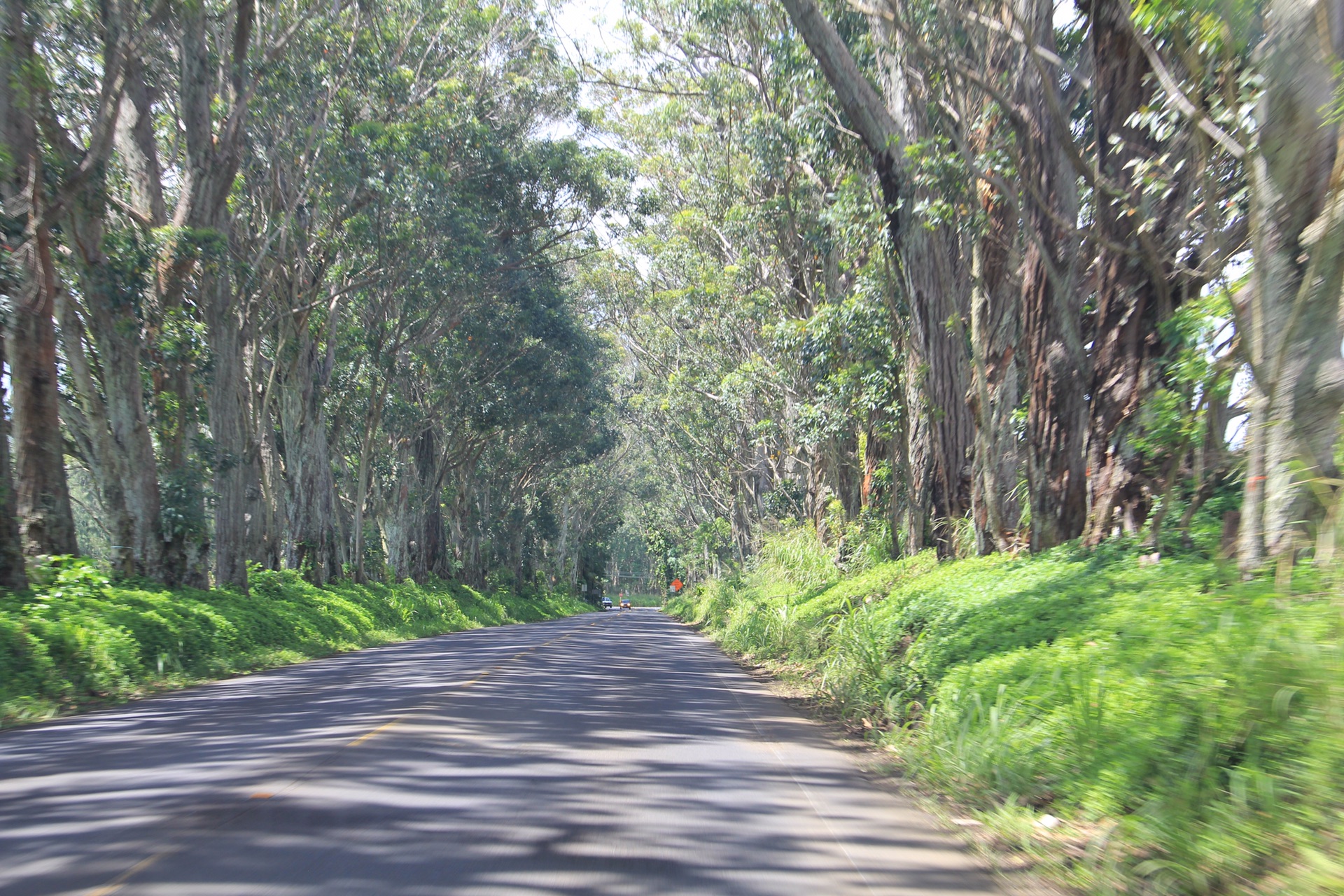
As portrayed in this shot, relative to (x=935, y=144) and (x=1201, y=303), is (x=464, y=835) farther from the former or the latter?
(x=935, y=144)

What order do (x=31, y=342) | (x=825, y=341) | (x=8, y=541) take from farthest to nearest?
(x=825, y=341)
(x=31, y=342)
(x=8, y=541)

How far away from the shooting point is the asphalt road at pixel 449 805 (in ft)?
16.0

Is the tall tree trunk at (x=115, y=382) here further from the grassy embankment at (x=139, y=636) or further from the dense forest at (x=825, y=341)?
the grassy embankment at (x=139, y=636)

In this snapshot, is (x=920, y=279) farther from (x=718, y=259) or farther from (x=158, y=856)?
(x=718, y=259)

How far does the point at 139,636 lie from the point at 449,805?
9.41 metres

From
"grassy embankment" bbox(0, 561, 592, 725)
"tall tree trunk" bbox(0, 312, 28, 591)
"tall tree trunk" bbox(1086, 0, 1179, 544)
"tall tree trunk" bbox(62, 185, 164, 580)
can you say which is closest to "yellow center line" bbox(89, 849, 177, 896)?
"grassy embankment" bbox(0, 561, 592, 725)

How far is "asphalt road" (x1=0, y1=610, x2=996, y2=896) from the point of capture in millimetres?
4863

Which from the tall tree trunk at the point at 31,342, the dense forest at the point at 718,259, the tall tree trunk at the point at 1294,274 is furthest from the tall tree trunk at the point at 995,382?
the tall tree trunk at the point at 31,342

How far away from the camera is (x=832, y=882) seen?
501cm

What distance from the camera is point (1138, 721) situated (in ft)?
18.3

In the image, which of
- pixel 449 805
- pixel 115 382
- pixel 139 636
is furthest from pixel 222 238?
pixel 449 805

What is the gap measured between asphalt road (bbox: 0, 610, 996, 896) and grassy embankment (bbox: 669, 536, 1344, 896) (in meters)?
0.65

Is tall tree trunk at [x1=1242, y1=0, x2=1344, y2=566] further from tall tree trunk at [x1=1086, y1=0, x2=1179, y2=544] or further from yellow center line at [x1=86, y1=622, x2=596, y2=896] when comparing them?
yellow center line at [x1=86, y1=622, x2=596, y2=896]

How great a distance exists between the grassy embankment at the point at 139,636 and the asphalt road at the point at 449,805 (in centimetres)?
106
